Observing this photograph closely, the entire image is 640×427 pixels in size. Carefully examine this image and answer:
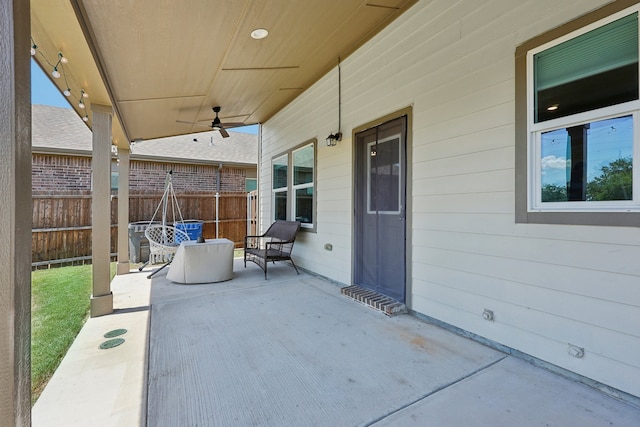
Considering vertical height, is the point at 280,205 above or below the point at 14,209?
above

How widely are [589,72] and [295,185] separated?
15.1 feet

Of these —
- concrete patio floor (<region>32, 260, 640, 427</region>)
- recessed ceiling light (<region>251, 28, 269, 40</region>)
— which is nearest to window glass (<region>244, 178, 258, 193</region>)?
recessed ceiling light (<region>251, 28, 269, 40</region>)

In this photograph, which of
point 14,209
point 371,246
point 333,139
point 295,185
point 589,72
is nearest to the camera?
point 14,209

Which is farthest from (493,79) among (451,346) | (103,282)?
(103,282)

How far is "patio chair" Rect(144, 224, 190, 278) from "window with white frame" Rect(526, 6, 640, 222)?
567cm

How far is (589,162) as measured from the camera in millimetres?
2104

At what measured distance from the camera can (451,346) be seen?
8.65 feet

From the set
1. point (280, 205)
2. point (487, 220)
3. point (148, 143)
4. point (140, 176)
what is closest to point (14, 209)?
point (487, 220)

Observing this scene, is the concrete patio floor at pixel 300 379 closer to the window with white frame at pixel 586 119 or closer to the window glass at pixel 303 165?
the window with white frame at pixel 586 119

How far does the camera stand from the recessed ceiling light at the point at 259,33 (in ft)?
11.0

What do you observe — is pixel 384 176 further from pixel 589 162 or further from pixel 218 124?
pixel 218 124

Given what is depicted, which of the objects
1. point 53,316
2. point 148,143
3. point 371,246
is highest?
point 148,143

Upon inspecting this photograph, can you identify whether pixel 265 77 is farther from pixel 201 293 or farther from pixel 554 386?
pixel 554 386

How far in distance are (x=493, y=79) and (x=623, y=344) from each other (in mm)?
2142
